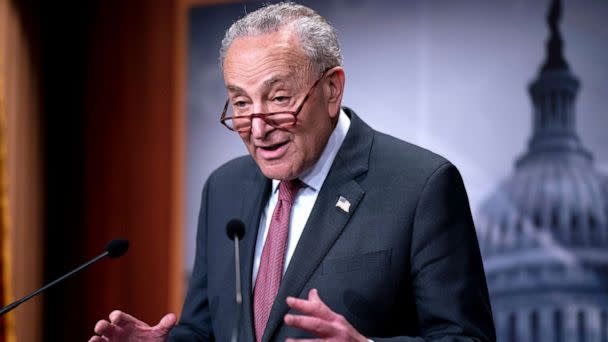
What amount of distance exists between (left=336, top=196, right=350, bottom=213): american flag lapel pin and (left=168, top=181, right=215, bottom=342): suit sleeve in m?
0.46

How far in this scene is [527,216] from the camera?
11.4 feet

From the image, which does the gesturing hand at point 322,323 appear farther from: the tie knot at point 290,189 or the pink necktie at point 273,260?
the tie knot at point 290,189

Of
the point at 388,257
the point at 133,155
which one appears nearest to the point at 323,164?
the point at 388,257

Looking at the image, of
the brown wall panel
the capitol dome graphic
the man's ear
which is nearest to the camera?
the man's ear

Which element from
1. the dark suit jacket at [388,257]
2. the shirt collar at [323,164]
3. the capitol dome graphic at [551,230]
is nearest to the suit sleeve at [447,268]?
the dark suit jacket at [388,257]

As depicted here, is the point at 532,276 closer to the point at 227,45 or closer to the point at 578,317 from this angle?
the point at 578,317

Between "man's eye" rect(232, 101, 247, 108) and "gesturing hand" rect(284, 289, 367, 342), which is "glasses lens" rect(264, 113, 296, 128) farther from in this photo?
"gesturing hand" rect(284, 289, 367, 342)

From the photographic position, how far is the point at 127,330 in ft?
5.62

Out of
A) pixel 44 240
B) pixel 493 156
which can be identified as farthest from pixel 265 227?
pixel 44 240

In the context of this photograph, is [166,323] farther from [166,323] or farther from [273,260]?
[273,260]

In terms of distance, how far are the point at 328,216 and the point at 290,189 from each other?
0.15 meters

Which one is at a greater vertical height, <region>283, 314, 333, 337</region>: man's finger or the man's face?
the man's face

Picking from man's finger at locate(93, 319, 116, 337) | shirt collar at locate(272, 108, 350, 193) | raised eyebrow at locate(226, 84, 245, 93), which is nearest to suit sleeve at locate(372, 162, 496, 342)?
shirt collar at locate(272, 108, 350, 193)

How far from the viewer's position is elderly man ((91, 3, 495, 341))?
167 cm
